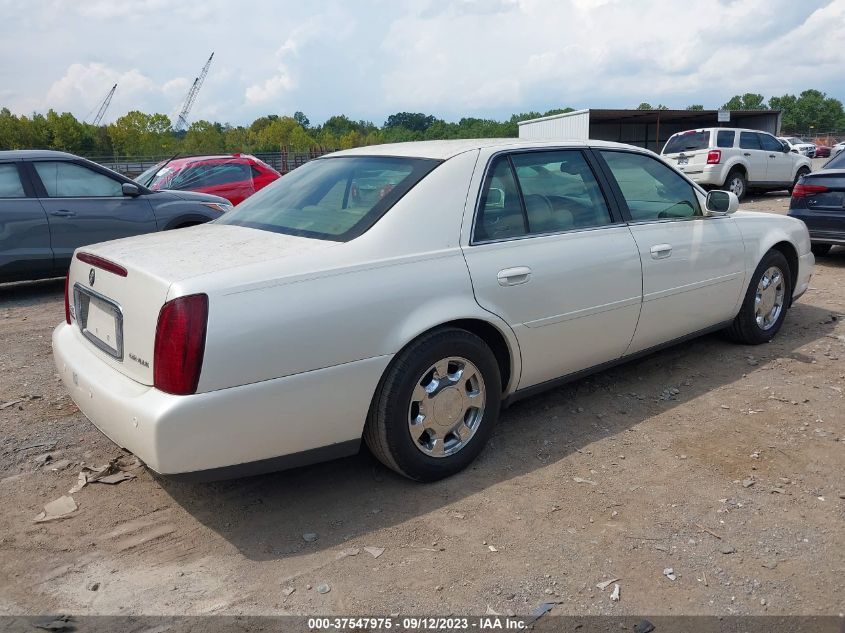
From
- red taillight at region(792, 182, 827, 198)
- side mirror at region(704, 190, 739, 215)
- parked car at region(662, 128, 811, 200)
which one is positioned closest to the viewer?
side mirror at region(704, 190, 739, 215)

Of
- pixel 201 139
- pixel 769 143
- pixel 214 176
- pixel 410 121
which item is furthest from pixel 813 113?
pixel 214 176

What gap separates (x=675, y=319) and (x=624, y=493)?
157 cm

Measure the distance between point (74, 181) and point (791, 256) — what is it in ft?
23.7

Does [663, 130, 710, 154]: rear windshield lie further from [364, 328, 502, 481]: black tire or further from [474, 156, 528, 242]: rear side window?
[364, 328, 502, 481]: black tire

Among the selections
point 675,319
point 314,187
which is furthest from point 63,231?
point 675,319

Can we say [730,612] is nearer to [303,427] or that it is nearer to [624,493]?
[624,493]

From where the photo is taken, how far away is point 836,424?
3.97 m

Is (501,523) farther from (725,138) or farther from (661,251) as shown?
(725,138)

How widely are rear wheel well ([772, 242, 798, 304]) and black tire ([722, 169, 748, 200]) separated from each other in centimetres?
1123

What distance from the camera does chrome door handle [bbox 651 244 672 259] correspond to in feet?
13.9

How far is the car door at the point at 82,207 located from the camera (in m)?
7.68

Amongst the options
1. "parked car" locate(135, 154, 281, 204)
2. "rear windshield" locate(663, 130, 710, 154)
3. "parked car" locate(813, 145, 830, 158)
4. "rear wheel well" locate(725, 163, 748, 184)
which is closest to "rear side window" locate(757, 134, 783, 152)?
"rear wheel well" locate(725, 163, 748, 184)

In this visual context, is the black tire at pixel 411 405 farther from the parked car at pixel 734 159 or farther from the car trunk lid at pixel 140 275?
the parked car at pixel 734 159

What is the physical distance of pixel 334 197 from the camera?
3.67 metres
